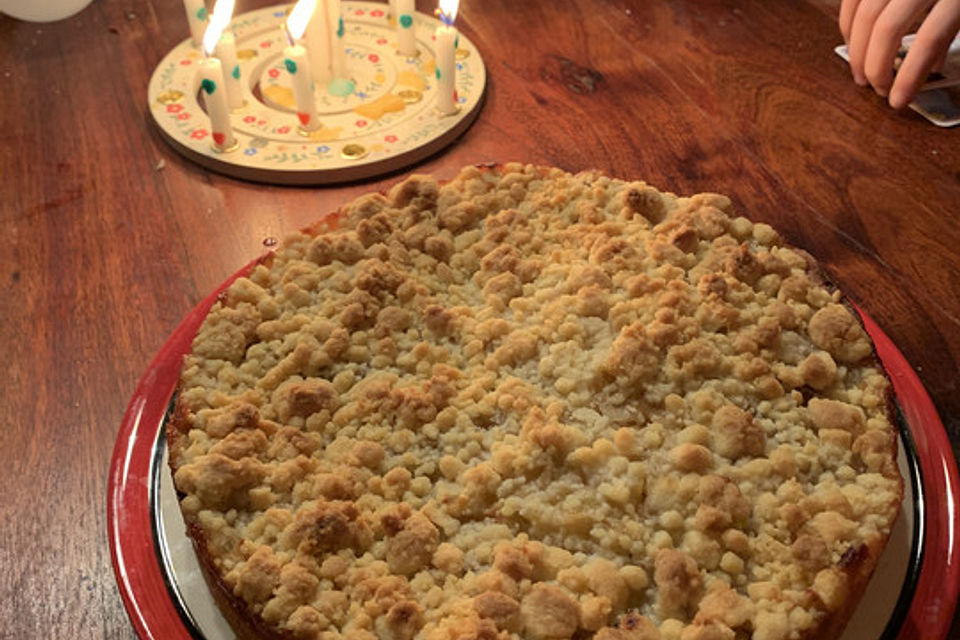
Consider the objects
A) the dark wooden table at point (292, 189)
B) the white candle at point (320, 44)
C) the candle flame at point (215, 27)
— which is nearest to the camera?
the dark wooden table at point (292, 189)

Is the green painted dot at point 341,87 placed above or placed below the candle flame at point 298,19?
below

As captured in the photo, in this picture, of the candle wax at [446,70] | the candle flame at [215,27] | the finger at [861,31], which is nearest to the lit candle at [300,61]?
the candle flame at [215,27]

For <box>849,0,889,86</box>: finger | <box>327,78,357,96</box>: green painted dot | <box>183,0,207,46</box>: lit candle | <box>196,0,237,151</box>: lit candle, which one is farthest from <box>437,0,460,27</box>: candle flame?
<box>849,0,889,86</box>: finger

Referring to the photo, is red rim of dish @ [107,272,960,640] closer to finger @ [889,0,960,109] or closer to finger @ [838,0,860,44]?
finger @ [889,0,960,109]

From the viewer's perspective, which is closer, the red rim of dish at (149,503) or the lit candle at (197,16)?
the red rim of dish at (149,503)

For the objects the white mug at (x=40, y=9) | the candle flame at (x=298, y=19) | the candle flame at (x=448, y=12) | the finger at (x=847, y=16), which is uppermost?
the finger at (x=847, y=16)

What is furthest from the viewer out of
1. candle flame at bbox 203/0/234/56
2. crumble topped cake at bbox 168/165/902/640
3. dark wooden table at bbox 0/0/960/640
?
candle flame at bbox 203/0/234/56

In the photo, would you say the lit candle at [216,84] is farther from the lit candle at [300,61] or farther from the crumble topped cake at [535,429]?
the crumble topped cake at [535,429]

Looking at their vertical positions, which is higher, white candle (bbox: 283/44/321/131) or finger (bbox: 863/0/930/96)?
finger (bbox: 863/0/930/96)

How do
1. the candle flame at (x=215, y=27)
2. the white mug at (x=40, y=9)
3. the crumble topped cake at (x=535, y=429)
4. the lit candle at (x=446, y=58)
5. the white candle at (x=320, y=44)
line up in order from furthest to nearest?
the white mug at (x=40, y=9), the white candle at (x=320, y=44), the lit candle at (x=446, y=58), the candle flame at (x=215, y=27), the crumble topped cake at (x=535, y=429)
